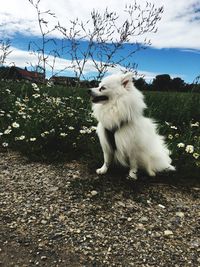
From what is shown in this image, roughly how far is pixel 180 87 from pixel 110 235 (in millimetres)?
5994

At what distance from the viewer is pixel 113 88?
14.3 feet

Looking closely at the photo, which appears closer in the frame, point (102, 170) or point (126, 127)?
point (126, 127)

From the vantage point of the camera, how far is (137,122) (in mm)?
4379

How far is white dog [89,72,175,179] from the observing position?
432 centimetres

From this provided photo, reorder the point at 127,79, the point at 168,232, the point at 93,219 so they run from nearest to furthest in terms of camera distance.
Answer: the point at 168,232 < the point at 93,219 < the point at 127,79

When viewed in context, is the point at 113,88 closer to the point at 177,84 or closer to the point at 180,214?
the point at 180,214

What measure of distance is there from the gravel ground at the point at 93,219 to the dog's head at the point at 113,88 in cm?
95

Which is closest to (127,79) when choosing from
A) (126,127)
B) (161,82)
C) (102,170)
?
(126,127)

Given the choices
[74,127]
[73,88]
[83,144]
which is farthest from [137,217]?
[73,88]

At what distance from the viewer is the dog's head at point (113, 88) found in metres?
4.32

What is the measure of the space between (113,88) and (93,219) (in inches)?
59.9

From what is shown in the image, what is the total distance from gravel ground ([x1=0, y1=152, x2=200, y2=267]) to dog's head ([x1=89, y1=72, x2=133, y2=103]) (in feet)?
3.11

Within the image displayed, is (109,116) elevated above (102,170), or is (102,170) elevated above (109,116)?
(109,116)

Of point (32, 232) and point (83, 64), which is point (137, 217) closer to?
point (32, 232)
